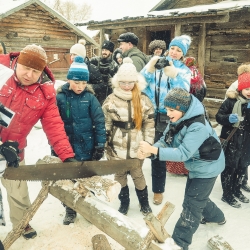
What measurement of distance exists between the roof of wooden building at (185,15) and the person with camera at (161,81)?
424 cm

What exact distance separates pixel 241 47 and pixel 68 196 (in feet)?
26.1

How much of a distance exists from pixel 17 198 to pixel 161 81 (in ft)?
7.80

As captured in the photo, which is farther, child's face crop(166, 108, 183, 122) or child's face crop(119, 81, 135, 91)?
child's face crop(119, 81, 135, 91)

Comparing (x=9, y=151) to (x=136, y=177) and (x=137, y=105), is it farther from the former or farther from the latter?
(x=136, y=177)

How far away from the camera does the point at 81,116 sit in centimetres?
Result: 337

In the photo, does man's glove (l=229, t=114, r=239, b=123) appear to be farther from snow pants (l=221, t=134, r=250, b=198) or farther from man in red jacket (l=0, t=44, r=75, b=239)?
man in red jacket (l=0, t=44, r=75, b=239)

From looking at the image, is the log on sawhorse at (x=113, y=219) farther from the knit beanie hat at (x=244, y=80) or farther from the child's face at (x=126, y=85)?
the knit beanie hat at (x=244, y=80)

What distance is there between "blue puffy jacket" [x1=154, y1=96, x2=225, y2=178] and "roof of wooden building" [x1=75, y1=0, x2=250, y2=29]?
5847 millimetres

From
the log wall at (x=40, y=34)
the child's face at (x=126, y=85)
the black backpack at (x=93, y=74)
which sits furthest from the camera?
the log wall at (x=40, y=34)

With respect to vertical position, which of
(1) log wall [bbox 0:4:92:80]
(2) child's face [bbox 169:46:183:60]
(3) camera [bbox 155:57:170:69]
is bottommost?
(3) camera [bbox 155:57:170:69]

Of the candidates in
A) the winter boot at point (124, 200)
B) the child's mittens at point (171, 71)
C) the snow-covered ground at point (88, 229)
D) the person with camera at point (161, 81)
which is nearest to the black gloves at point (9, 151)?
the snow-covered ground at point (88, 229)

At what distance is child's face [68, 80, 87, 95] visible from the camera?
328cm

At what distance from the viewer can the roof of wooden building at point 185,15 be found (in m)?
7.50

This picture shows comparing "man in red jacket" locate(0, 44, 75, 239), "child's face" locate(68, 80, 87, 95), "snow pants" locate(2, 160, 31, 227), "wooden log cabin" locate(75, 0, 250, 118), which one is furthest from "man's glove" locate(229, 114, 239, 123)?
"wooden log cabin" locate(75, 0, 250, 118)
